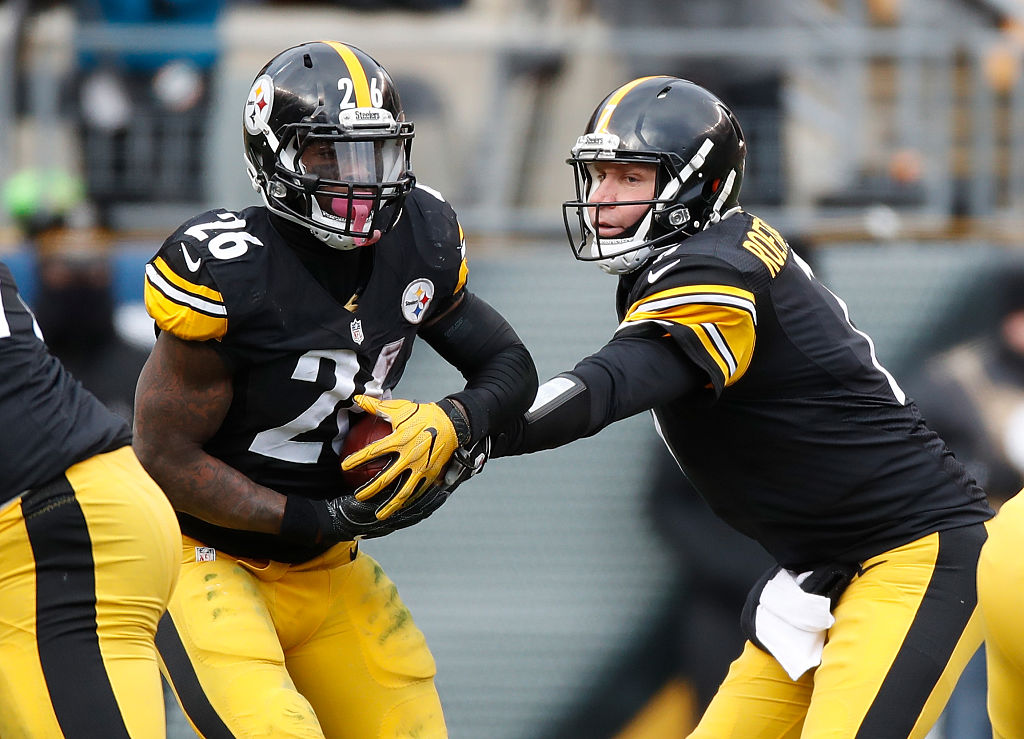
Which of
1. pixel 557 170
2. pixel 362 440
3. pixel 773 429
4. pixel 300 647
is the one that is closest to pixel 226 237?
pixel 362 440

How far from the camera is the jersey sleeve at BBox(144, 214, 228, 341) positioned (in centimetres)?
317

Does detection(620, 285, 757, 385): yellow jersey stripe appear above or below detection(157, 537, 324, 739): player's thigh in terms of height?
Answer: above

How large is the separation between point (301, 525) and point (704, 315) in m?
1.02

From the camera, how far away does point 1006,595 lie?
2709 mm

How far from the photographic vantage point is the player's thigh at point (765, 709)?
11.9ft

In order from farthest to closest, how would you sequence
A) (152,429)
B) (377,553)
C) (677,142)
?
(377,553), (677,142), (152,429)

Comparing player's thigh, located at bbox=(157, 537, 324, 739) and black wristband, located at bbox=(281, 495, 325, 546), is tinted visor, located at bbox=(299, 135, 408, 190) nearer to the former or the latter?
black wristband, located at bbox=(281, 495, 325, 546)

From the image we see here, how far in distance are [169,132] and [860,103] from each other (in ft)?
10.8

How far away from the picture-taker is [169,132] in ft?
22.5

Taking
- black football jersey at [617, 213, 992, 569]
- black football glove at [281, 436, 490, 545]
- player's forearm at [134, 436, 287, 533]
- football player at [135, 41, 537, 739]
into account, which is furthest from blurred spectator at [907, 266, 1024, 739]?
player's forearm at [134, 436, 287, 533]

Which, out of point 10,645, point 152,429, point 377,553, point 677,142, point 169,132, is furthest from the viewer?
point 169,132

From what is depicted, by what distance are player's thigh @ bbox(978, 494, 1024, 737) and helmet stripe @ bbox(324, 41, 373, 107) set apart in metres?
1.66

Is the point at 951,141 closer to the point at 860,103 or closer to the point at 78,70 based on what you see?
the point at 860,103

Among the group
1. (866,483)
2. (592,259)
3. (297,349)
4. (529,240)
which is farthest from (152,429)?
(529,240)
